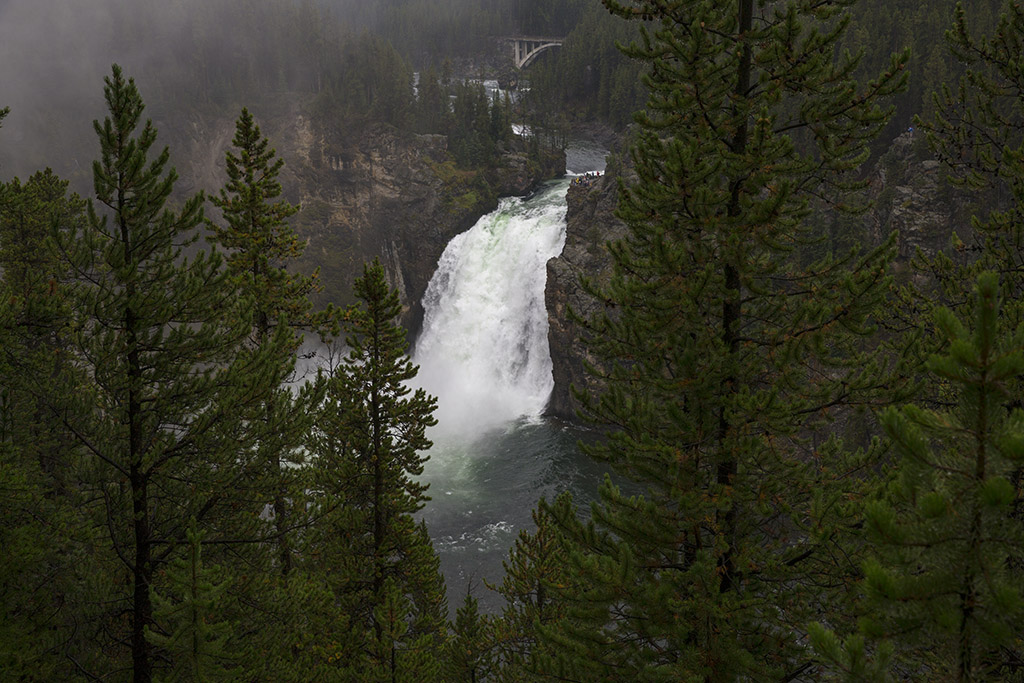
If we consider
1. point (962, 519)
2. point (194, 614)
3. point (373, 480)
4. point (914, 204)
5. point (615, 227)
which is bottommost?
point (373, 480)

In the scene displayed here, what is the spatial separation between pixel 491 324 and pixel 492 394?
6244 millimetres

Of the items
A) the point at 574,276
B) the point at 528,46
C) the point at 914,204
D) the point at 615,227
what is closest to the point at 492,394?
the point at 574,276

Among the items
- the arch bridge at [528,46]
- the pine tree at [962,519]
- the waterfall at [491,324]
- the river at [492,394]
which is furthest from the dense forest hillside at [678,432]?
the arch bridge at [528,46]

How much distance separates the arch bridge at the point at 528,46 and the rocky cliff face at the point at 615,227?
79674 mm

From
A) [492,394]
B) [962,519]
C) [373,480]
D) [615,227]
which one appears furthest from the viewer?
[492,394]

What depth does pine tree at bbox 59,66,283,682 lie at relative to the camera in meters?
7.66

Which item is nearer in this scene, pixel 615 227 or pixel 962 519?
pixel 962 519

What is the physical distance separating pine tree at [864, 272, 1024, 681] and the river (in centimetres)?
2333

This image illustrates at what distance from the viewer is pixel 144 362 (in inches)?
315

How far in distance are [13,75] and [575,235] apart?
73.8m

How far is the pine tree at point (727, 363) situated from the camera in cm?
649

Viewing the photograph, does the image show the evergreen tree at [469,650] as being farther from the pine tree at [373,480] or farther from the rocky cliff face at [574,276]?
the rocky cliff face at [574,276]

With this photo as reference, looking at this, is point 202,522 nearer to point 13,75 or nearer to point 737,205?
point 737,205

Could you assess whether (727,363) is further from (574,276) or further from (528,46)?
(528,46)
